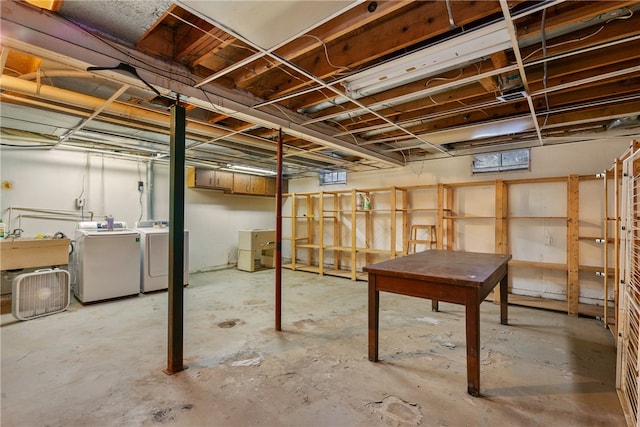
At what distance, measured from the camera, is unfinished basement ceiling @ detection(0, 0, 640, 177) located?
5.79 feet

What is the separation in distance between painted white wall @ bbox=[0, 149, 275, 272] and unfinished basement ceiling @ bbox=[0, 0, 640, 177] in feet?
1.77

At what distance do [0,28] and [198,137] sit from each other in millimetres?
2609

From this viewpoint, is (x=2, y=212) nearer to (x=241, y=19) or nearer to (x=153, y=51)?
(x=153, y=51)

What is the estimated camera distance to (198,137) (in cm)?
425

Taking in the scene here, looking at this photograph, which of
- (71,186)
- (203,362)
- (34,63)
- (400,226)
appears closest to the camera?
(34,63)

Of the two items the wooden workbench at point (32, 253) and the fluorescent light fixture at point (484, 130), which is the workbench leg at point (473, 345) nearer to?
the fluorescent light fixture at point (484, 130)

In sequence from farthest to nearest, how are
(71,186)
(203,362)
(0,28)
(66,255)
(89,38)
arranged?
(71,186), (66,255), (203,362), (89,38), (0,28)

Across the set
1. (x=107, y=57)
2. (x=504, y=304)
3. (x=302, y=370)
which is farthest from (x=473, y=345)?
(x=107, y=57)

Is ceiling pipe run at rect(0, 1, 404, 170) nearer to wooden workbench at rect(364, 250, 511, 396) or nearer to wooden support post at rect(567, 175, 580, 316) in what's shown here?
wooden workbench at rect(364, 250, 511, 396)

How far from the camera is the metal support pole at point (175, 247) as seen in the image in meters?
2.45

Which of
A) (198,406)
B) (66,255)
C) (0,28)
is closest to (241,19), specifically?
(0,28)

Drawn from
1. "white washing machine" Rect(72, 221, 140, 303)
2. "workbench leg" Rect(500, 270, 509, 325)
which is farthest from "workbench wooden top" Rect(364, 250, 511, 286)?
"white washing machine" Rect(72, 221, 140, 303)

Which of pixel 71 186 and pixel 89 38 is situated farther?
pixel 71 186

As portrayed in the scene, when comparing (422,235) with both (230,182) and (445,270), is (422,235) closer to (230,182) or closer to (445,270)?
(445,270)
